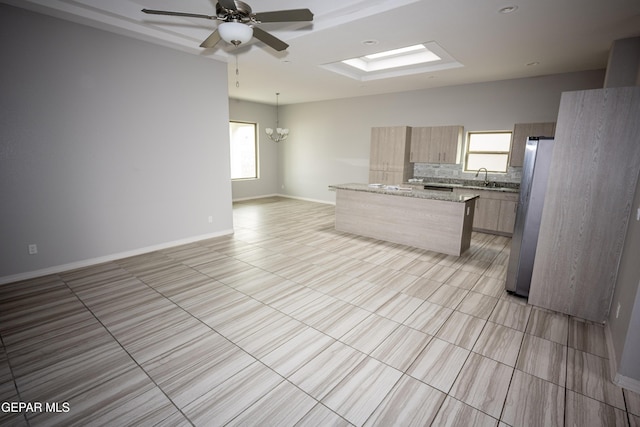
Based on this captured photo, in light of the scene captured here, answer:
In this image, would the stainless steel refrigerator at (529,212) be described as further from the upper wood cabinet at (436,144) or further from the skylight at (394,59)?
the upper wood cabinet at (436,144)

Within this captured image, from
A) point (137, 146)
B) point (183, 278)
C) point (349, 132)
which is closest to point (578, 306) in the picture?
point (183, 278)

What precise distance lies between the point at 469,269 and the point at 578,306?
123 centimetres

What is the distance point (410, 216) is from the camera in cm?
470

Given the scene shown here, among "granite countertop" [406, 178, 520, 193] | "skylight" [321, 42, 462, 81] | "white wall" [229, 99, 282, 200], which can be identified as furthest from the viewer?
"white wall" [229, 99, 282, 200]

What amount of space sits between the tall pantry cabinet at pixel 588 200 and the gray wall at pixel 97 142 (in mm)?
4589

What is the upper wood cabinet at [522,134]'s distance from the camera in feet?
16.9

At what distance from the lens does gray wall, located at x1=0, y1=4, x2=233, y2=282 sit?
3.17 metres

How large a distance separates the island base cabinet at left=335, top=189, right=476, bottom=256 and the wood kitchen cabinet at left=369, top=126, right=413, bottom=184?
1894 millimetres

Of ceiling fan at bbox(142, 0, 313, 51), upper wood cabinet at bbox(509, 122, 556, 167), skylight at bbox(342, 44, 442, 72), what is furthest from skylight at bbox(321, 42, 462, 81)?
ceiling fan at bbox(142, 0, 313, 51)

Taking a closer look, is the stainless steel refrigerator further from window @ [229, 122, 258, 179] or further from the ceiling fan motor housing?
window @ [229, 122, 258, 179]

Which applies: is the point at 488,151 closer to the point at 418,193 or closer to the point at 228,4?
the point at 418,193

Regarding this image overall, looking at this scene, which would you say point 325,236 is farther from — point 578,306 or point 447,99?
point 447,99

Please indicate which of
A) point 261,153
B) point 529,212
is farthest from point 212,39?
point 261,153

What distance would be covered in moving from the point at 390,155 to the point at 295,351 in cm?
551
